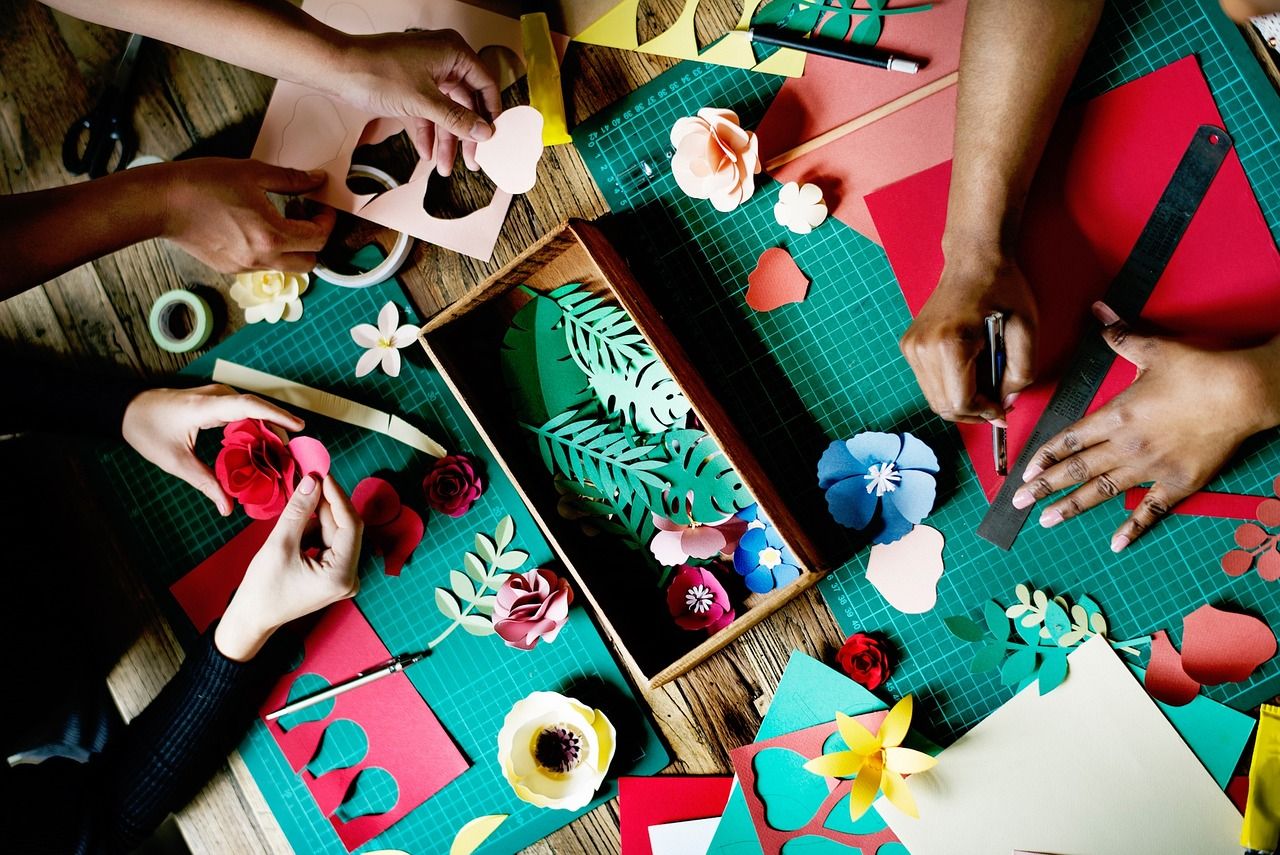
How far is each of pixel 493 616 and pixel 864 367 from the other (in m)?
0.63

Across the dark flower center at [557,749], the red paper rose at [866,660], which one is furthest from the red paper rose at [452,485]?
the red paper rose at [866,660]

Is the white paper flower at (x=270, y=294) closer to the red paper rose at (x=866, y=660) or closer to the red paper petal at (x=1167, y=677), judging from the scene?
the red paper rose at (x=866, y=660)

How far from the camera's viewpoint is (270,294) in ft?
3.99

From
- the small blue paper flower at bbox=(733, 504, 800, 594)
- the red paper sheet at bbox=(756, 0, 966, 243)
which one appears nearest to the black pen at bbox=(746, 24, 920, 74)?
the red paper sheet at bbox=(756, 0, 966, 243)

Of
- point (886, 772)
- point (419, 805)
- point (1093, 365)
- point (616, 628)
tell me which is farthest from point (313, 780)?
point (1093, 365)

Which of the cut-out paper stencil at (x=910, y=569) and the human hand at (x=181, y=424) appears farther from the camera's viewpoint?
the human hand at (x=181, y=424)

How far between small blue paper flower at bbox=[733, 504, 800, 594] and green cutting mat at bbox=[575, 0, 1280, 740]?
2.6 inches

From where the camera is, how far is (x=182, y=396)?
3.95 ft

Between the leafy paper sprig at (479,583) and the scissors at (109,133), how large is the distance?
0.82 metres

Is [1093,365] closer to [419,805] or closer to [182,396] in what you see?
[419,805]

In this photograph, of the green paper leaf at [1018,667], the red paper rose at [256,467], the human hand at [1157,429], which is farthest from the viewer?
the red paper rose at [256,467]

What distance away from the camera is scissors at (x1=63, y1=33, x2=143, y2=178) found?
1244 mm

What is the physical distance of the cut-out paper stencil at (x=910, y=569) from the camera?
1077 mm

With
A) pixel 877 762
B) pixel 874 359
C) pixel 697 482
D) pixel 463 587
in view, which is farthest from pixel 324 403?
pixel 877 762
